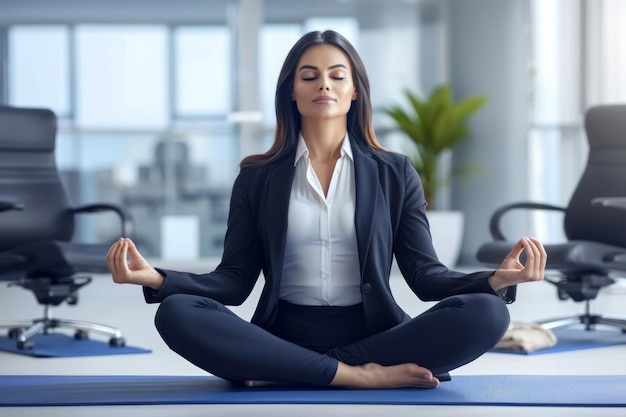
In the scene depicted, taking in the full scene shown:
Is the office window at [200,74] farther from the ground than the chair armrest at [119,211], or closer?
farther from the ground

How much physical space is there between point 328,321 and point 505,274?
1.69 feet

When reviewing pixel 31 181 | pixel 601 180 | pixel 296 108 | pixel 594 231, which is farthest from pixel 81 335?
pixel 601 180

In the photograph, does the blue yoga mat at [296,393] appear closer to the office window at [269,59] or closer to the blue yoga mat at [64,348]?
the blue yoga mat at [64,348]

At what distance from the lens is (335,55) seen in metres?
2.74

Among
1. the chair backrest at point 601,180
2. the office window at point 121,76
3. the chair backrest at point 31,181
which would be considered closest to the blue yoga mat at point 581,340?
the chair backrest at point 601,180

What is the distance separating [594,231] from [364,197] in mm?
2313

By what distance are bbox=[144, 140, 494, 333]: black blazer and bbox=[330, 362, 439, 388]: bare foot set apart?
0.12 metres

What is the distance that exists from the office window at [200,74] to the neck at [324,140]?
549 centimetres

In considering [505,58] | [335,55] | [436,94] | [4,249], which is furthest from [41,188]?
[505,58]

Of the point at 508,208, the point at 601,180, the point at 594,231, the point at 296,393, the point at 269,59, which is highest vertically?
the point at 269,59

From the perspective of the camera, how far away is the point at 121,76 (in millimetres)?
8156

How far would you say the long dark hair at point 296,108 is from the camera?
2.77 m

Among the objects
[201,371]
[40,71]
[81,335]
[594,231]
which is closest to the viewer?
[201,371]

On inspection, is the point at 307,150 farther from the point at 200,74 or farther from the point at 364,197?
the point at 200,74
